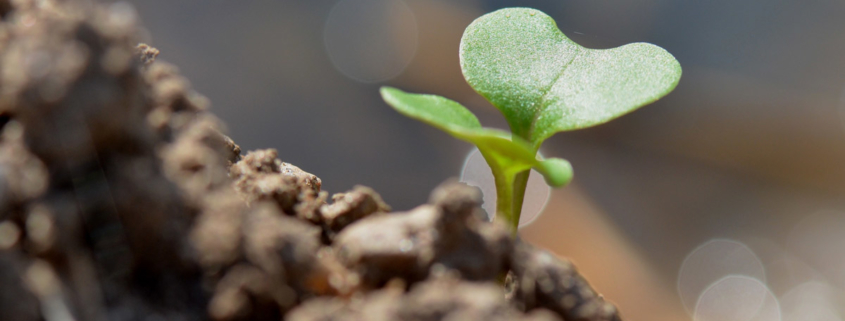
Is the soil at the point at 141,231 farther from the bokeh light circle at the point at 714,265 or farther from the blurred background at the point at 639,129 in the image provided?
the bokeh light circle at the point at 714,265

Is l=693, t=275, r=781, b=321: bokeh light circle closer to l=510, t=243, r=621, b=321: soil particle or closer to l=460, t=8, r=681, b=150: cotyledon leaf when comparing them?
l=460, t=8, r=681, b=150: cotyledon leaf

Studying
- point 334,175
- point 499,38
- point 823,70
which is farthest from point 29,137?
point 823,70

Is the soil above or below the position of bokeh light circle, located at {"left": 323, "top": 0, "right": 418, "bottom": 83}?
below

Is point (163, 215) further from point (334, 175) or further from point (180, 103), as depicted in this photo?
point (334, 175)

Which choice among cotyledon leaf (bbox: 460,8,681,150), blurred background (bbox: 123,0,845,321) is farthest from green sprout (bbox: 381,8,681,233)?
blurred background (bbox: 123,0,845,321)

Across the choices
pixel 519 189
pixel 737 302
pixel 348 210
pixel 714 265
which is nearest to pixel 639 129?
pixel 714 265

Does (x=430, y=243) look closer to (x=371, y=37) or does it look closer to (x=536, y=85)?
(x=536, y=85)

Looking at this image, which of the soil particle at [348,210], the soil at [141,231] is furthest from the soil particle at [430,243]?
the soil particle at [348,210]
